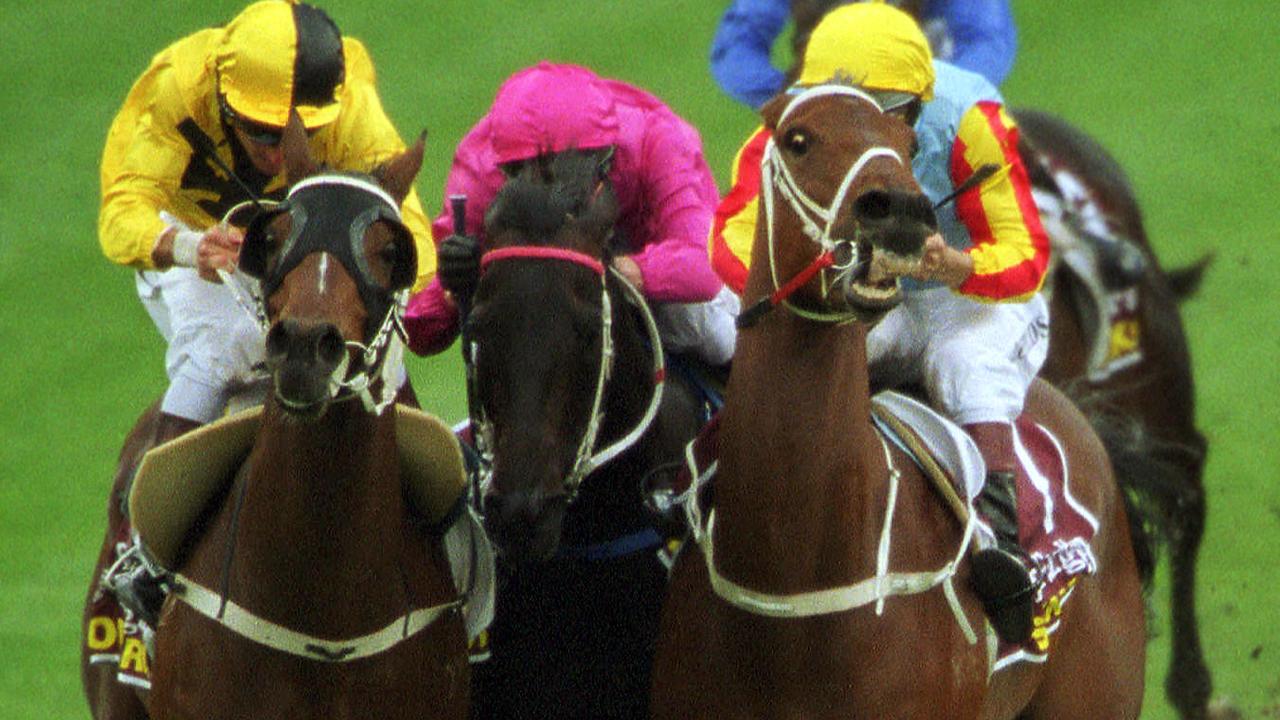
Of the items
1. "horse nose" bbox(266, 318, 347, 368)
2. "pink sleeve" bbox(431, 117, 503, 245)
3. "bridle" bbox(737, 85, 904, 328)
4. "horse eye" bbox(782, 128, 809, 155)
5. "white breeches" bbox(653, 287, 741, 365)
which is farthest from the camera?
"white breeches" bbox(653, 287, 741, 365)

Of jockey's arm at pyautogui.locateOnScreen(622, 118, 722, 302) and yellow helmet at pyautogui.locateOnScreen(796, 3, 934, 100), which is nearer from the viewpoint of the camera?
yellow helmet at pyautogui.locateOnScreen(796, 3, 934, 100)

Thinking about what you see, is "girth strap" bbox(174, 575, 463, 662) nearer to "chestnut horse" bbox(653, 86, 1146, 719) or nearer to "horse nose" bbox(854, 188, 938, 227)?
"chestnut horse" bbox(653, 86, 1146, 719)

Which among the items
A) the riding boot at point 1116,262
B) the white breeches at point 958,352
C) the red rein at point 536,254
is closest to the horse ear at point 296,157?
the red rein at point 536,254

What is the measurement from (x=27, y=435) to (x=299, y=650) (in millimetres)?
5534

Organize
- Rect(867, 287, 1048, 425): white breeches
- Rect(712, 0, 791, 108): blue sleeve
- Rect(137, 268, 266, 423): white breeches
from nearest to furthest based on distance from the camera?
Rect(867, 287, 1048, 425): white breeches, Rect(137, 268, 266, 423): white breeches, Rect(712, 0, 791, 108): blue sleeve

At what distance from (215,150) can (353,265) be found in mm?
986

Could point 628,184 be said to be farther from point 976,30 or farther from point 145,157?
point 976,30

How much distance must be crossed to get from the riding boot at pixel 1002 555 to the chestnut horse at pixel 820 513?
6 centimetres

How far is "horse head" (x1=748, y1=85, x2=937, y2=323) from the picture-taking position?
367 centimetres

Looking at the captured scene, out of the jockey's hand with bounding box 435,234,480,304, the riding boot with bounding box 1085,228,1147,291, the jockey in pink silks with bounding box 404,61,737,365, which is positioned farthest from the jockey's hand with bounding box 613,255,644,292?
the riding boot with bounding box 1085,228,1147,291

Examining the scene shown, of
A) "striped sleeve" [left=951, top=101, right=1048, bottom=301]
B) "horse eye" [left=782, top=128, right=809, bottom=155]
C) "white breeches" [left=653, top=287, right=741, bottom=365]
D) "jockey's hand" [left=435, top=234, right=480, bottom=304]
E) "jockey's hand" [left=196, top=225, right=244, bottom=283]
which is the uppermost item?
"horse eye" [left=782, top=128, right=809, bottom=155]

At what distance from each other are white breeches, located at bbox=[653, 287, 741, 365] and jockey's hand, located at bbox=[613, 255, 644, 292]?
23 centimetres

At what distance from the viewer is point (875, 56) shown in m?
4.23

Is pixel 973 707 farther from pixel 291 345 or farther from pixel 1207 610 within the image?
pixel 1207 610
